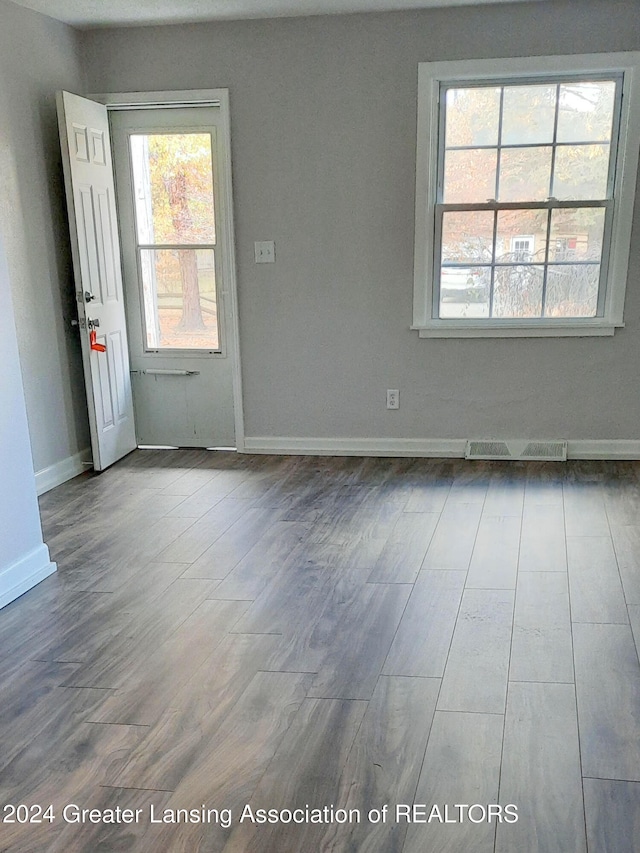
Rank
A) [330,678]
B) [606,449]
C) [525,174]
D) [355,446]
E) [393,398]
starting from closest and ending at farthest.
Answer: [330,678], [525,174], [606,449], [393,398], [355,446]

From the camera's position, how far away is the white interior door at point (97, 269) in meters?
4.05

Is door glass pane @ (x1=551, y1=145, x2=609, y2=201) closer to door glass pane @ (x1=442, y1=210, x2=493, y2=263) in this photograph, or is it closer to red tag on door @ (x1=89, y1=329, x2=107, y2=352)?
door glass pane @ (x1=442, y1=210, x2=493, y2=263)

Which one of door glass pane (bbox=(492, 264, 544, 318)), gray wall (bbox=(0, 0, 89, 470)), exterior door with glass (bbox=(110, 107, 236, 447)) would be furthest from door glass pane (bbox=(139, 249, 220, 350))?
door glass pane (bbox=(492, 264, 544, 318))

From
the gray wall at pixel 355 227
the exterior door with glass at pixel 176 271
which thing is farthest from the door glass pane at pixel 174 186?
the gray wall at pixel 355 227

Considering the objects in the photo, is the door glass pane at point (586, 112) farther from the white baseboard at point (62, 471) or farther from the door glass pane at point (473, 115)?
the white baseboard at point (62, 471)

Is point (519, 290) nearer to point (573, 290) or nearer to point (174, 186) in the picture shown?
point (573, 290)

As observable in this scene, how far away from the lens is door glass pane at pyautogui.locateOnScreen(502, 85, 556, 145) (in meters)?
4.06

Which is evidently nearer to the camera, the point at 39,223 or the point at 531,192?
the point at 39,223

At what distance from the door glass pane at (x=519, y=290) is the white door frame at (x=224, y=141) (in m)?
1.61

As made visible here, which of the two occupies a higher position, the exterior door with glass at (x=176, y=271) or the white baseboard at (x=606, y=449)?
the exterior door with glass at (x=176, y=271)

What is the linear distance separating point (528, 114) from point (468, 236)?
732 millimetres

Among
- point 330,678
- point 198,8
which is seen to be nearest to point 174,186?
point 198,8

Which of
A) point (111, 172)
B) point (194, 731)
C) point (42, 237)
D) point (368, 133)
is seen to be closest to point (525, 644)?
point (194, 731)

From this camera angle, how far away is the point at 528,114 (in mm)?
4082
